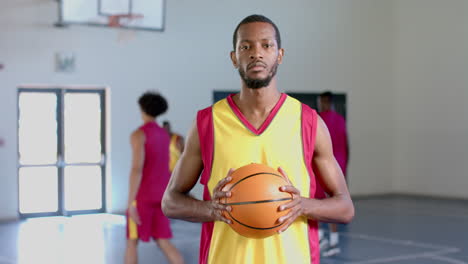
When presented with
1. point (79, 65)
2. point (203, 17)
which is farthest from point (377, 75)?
point (79, 65)

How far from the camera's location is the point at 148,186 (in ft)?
16.5

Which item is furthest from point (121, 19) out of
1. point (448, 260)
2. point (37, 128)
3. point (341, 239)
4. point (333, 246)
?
point (448, 260)

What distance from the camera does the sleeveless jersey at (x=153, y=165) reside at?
5.03 metres

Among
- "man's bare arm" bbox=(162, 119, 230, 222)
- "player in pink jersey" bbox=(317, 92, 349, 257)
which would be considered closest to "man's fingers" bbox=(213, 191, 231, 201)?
"man's bare arm" bbox=(162, 119, 230, 222)

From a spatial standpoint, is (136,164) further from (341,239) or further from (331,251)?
(341,239)

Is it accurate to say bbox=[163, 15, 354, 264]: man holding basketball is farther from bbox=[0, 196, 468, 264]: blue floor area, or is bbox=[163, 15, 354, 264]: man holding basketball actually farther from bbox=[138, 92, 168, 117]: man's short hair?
bbox=[0, 196, 468, 264]: blue floor area

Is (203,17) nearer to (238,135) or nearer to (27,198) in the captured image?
(27,198)

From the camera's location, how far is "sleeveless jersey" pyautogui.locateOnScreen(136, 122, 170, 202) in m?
5.03

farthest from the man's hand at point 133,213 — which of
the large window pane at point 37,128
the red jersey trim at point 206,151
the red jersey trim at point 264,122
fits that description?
the large window pane at point 37,128

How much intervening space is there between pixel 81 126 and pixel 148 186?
6.26 meters

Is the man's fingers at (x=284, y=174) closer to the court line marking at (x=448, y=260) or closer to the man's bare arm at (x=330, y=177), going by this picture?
the man's bare arm at (x=330, y=177)

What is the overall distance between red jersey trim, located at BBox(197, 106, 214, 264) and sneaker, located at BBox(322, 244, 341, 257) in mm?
4748

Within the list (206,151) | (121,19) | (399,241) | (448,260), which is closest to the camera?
(206,151)

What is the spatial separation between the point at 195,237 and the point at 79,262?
2071mm
